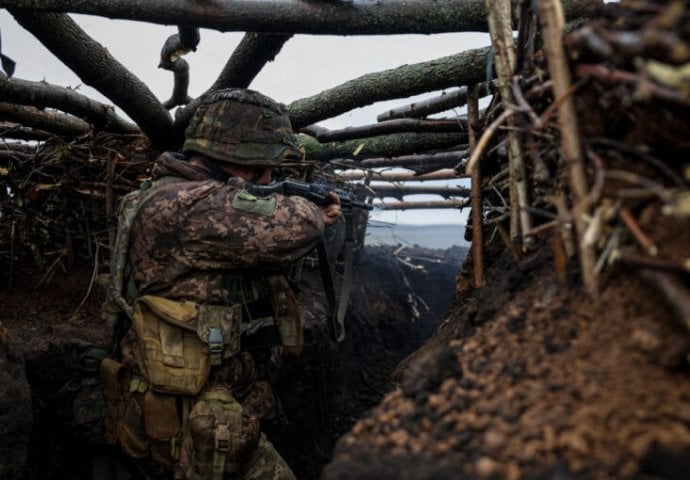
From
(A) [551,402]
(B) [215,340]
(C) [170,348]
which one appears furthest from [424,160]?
(A) [551,402]

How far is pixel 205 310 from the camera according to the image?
2.73 m

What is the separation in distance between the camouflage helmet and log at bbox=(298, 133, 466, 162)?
3.54 ft

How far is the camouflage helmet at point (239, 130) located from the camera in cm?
304

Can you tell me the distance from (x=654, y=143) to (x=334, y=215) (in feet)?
6.64

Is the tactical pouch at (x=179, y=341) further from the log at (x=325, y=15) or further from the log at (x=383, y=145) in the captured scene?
the log at (x=383, y=145)

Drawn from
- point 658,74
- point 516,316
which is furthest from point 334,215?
point 658,74

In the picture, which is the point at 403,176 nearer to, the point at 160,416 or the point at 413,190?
the point at 413,190

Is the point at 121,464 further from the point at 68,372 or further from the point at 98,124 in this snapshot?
the point at 98,124

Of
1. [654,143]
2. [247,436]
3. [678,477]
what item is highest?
[654,143]

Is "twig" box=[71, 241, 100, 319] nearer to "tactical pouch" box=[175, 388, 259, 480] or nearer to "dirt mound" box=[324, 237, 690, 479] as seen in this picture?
"tactical pouch" box=[175, 388, 259, 480]

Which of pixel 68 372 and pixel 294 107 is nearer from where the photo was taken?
pixel 68 372

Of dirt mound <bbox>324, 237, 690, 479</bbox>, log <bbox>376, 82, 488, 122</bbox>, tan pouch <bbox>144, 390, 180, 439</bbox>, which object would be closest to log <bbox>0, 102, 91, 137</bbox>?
tan pouch <bbox>144, 390, 180, 439</bbox>

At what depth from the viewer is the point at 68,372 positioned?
10.9 ft

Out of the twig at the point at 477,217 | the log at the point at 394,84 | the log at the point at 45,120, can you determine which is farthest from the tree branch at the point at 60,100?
the twig at the point at 477,217
